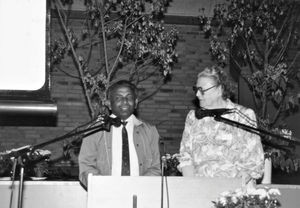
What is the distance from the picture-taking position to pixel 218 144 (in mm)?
3549

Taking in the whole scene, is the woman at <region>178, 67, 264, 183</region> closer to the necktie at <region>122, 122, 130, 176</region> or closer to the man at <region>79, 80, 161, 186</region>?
the man at <region>79, 80, 161, 186</region>

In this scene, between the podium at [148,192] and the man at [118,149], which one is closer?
the podium at [148,192]

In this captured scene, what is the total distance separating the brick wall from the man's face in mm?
4317

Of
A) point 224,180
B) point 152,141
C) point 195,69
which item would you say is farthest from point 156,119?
point 224,180

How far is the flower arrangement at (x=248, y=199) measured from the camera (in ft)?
7.91

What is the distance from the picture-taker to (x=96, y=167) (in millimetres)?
3570

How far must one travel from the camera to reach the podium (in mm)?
2600

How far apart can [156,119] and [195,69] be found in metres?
1.07

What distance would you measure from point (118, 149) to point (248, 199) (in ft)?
4.61

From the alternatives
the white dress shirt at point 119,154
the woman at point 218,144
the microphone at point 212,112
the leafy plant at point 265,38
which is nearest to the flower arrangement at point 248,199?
the microphone at point 212,112

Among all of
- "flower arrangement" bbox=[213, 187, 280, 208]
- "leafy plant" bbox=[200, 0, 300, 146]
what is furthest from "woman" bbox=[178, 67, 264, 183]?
"leafy plant" bbox=[200, 0, 300, 146]

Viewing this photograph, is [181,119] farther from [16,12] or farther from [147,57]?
[16,12]

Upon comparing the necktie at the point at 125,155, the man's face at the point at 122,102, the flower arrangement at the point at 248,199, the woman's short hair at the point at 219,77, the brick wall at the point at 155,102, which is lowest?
the flower arrangement at the point at 248,199

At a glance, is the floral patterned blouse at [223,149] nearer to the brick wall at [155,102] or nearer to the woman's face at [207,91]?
the woman's face at [207,91]
